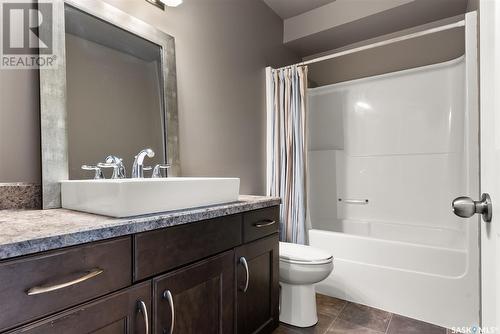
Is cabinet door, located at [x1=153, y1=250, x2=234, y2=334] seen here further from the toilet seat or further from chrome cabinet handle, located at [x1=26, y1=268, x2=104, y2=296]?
→ the toilet seat

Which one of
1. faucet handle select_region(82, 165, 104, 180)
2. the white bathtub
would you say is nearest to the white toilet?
the white bathtub

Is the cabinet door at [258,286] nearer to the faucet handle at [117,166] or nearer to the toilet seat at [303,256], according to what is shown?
the toilet seat at [303,256]

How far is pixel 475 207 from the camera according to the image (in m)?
0.64

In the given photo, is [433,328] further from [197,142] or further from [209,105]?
[209,105]

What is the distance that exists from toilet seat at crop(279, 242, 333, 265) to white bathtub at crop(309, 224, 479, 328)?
41 centimetres

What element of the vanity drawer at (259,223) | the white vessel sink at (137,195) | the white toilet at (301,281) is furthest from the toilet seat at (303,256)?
the white vessel sink at (137,195)

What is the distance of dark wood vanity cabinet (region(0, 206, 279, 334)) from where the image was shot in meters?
0.65

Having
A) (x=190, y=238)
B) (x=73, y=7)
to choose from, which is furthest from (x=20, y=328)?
(x=73, y=7)

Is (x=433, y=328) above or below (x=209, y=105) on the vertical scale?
below

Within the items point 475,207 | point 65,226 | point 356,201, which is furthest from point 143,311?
point 356,201

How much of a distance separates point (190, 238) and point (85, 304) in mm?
392

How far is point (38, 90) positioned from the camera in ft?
3.77

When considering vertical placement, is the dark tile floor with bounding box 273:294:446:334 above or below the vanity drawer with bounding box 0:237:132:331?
below

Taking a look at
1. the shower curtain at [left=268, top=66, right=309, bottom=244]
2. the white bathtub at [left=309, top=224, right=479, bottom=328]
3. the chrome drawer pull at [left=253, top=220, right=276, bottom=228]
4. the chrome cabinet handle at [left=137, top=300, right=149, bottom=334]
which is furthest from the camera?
the shower curtain at [left=268, top=66, right=309, bottom=244]
